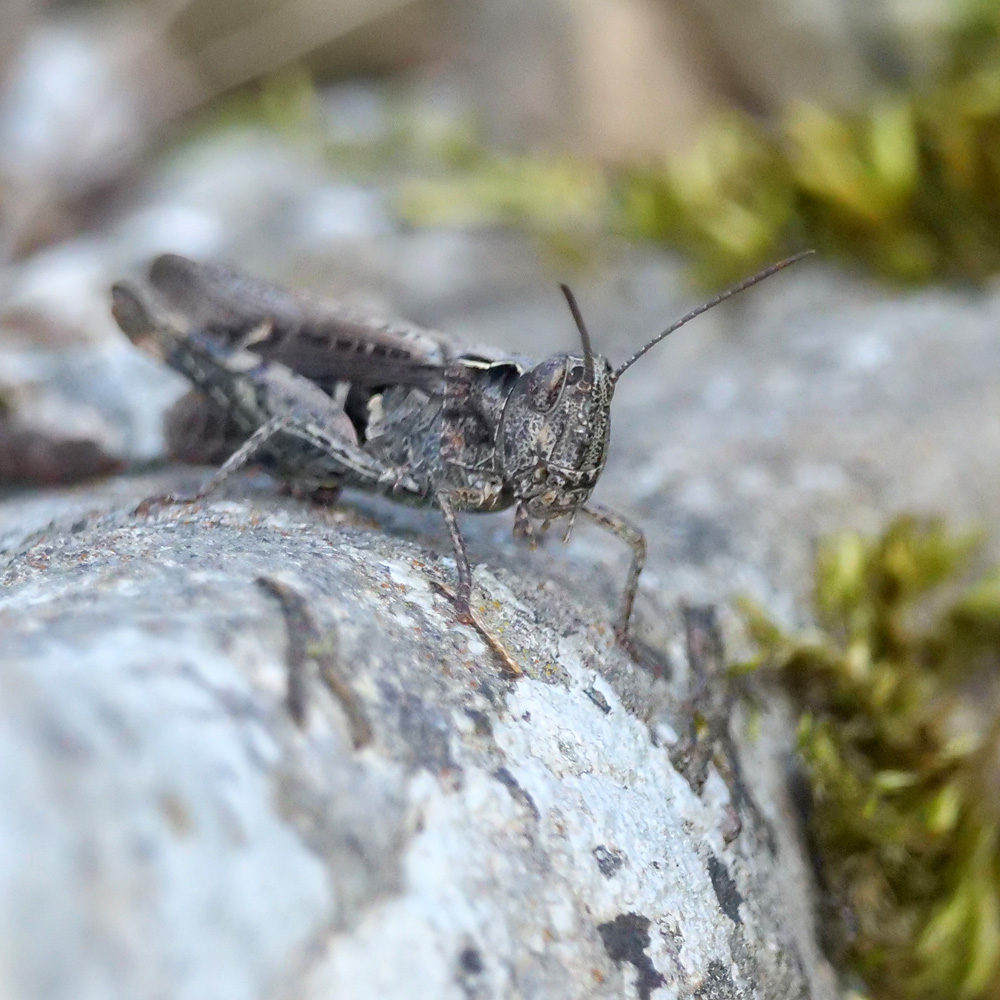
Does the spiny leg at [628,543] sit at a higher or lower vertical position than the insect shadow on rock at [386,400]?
lower

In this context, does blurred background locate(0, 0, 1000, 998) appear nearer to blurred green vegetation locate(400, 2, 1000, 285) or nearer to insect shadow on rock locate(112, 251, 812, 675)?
blurred green vegetation locate(400, 2, 1000, 285)

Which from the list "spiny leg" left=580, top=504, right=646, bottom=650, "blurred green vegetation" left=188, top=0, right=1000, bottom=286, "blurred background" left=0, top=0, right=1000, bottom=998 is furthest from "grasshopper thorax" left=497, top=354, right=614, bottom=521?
"blurred green vegetation" left=188, top=0, right=1000, bottom=286

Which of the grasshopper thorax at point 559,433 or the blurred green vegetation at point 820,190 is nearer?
the grasshopper thorax at point 559,433

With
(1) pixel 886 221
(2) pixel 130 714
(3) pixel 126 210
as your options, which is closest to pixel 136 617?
(2) pixel 130 714

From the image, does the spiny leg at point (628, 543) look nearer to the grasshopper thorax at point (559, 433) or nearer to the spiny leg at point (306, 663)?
the grasshopper thorax at point (559, 433)

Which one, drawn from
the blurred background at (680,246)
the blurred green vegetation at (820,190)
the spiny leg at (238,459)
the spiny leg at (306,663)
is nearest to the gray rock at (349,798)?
the spiny leg at (306,663)

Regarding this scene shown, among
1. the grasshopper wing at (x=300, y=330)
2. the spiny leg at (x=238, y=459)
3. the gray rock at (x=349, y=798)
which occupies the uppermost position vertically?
the grasshopper wing at (x=300, y=330)

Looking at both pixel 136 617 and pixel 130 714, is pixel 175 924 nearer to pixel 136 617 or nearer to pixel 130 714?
pixel 130 714
